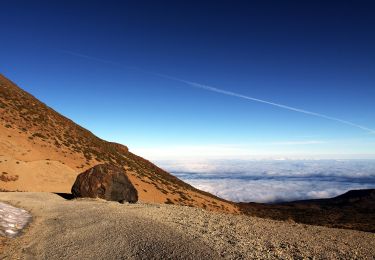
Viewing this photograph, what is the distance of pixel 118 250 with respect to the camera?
1312cm

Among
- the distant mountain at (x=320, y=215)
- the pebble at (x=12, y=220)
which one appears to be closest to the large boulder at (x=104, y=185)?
the pebble at (x=12, y=220)

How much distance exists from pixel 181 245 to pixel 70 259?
4.28 m

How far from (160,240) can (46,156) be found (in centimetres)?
3624

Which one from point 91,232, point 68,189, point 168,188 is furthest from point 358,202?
point 91,232

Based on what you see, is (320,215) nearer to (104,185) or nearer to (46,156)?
(46,156)

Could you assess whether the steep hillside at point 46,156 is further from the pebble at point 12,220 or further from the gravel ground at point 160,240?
the gravel ground at point 160,240

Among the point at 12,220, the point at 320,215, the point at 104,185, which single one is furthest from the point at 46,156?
the point at 320,215

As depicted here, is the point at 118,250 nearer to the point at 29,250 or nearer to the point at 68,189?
the point at 29,250

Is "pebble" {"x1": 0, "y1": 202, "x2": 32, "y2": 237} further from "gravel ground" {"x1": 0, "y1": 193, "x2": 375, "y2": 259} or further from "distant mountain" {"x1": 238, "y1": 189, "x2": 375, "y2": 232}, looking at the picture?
"distant mountain" {"x1": 238, "y1": 189, "x2": 375, "y2": 232}

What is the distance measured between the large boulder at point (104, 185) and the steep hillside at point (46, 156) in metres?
8.63

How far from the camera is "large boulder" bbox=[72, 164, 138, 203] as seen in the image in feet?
95.7

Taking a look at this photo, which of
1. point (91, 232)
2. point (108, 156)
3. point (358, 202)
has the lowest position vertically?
point (358, 202)

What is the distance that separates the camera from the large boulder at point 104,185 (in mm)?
29156

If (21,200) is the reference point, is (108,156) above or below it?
above
